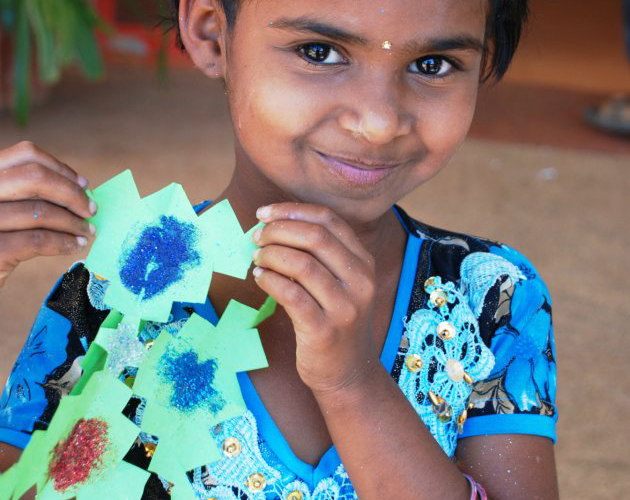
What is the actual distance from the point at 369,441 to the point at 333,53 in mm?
424

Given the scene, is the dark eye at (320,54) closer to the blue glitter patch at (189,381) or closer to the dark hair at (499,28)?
the dark hair at (499,28)

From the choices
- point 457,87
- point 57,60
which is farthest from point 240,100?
point 57,60

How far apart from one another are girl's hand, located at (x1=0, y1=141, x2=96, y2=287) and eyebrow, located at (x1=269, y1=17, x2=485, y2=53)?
0.93 ft

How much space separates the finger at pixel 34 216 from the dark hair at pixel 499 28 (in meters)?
0.32

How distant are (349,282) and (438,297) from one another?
0.29 meters

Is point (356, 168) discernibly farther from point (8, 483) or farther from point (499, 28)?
point (8, 483)

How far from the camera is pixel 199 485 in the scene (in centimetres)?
101

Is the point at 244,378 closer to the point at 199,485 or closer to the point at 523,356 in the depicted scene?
the point at 199,485

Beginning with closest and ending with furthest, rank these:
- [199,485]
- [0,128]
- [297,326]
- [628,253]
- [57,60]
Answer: [297,326] < [199,485] < [628,253] < [57,60] < [0,128]

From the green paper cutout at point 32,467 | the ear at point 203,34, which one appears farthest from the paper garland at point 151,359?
the ear at point 203,34

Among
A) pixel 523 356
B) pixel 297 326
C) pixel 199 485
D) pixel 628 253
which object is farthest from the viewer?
pixel 628 253

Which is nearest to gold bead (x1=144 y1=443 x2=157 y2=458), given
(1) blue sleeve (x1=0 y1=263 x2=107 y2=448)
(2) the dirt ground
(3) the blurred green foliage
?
(1) blue sleeve (x1=0 y1=263 x2=107 y2=448)

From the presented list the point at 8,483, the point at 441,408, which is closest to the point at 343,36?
the point at 441,408

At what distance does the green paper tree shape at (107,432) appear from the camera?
0.92 m
